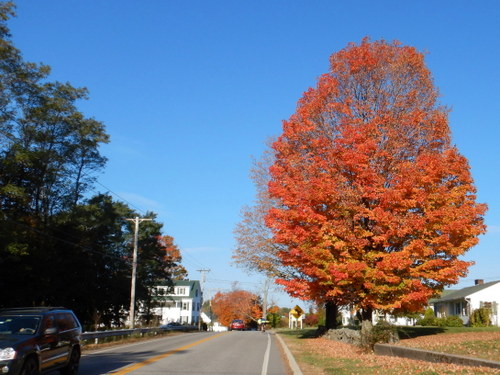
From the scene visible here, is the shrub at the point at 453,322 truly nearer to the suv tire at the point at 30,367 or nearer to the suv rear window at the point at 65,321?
the suv rear window at the point at 65,321

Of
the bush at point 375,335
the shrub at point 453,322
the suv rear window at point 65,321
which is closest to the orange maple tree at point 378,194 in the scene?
the bush at point 375,335

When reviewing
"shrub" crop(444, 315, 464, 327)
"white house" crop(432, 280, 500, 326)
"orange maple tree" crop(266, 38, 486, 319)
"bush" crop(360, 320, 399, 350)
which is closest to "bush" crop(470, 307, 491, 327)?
"shrub" crop(444, 315, 464, 327)

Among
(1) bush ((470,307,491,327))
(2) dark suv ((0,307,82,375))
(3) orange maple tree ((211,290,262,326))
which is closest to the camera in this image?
(2) dark suv ((0,307,82,375))

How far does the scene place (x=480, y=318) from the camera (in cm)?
3866

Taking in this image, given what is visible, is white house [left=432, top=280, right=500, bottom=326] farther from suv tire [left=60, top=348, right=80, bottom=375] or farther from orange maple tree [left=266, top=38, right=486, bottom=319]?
suv tire [left=60, top=348, right=80, bottom=375]

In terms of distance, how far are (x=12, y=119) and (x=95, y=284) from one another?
61.7 ft

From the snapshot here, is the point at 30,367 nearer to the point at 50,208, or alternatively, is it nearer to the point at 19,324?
the point at 19,324


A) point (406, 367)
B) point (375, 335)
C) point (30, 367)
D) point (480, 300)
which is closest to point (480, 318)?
point (480, 300)

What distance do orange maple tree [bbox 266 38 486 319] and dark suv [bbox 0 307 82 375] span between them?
34.2 ft

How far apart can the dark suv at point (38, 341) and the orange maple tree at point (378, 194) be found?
34.2ft

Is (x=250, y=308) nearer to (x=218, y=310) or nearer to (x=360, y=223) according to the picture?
(x=218, y=310)

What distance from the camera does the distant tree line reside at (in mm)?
30328

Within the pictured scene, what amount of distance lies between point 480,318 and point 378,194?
2386 cm

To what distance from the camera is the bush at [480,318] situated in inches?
1502
